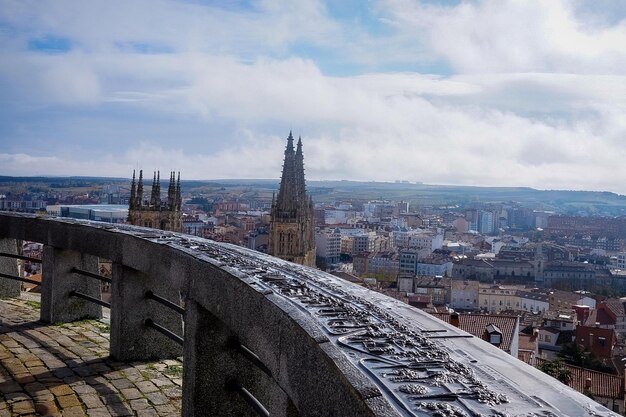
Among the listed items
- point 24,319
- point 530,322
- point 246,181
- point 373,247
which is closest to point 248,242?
point 373,247

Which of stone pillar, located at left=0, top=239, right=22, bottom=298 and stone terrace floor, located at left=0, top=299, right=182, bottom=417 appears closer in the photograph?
stone terrace floor, located at left=0, top=299, right=182, bottom=417

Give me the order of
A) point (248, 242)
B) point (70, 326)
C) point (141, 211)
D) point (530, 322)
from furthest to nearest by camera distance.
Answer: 1. point (248, 242)
2. point (141, 211)
3. point (530, 322)
4. point (70, 326)

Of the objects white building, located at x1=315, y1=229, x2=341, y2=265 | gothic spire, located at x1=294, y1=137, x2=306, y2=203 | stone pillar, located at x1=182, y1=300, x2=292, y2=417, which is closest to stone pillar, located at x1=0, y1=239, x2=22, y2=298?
stone pillar, located at x1=182, y1=300, x2=292, y2=417

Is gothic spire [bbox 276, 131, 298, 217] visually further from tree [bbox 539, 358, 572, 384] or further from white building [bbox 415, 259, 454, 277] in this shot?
white building [bbox 415, 259, 454, 277]

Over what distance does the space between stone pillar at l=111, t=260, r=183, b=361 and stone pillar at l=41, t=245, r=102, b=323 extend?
2.85 ft

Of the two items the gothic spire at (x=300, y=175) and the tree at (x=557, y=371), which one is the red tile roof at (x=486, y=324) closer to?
the tree at (x=557, y=371)

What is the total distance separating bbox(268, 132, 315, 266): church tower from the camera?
4781 cm

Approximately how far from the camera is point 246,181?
625 feet

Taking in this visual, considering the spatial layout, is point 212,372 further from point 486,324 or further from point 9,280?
point 486,324

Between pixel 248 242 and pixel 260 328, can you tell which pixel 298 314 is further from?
pixel 248 242

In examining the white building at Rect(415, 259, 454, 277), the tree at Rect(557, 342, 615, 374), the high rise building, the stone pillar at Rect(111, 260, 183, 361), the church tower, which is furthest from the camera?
the white building at Rect(415, 259, 454, 277)

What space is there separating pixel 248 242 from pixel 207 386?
74039mm

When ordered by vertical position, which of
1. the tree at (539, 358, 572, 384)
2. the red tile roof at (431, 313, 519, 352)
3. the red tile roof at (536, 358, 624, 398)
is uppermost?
the red tile roof at (431, 313, 519, 352)

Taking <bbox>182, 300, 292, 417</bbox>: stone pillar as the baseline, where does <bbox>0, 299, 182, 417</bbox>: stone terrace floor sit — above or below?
below
